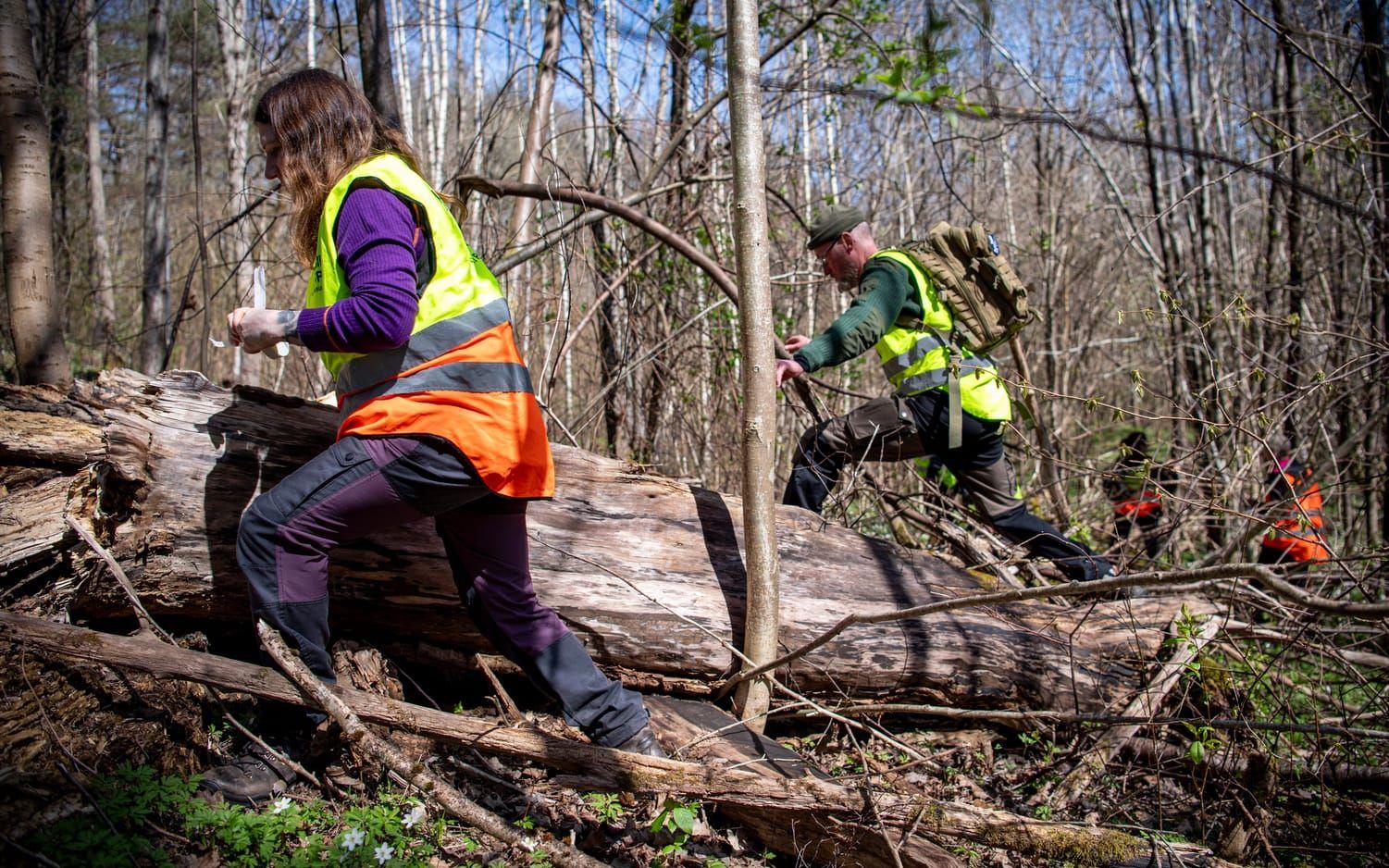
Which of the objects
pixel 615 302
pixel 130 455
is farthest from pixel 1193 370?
pixel 130 455

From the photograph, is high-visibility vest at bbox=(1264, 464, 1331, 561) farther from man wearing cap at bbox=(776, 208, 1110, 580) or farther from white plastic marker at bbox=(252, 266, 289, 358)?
white plastic marker at bbox=(252, 266, 289, 358)

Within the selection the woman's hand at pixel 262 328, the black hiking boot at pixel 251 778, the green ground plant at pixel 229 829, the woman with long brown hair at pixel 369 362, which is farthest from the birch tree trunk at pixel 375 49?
the green ground plant at pixel 229 829

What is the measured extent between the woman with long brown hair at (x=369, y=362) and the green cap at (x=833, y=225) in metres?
2.12

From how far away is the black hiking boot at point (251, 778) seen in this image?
2289 mm

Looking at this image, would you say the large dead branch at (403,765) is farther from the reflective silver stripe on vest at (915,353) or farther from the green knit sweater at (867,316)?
the reflective silver stripe on vest at (915,353)

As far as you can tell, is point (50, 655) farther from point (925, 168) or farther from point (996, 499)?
point (925, 168)

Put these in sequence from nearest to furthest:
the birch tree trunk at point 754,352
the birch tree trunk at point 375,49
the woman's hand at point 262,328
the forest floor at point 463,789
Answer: the forest floor at point 463,789
the woman's hand at point 262,328
the birch tree trunk at point 754,352
the birch tree trunk at point 375,49

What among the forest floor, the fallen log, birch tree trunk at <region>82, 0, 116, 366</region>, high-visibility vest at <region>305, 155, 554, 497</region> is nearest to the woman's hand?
high-visibility vest at <region>305, 155, 554, 497</region>

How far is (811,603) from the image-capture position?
3.24m

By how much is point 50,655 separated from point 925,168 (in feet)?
25.7

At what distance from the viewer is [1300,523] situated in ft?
9.66

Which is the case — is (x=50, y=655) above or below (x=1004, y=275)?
below


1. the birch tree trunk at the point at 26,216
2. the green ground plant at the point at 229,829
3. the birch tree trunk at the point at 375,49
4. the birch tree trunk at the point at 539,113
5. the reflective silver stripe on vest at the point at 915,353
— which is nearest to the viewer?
the green ground plant at the point at 229,829

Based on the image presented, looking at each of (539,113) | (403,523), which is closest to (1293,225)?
(539,113)
